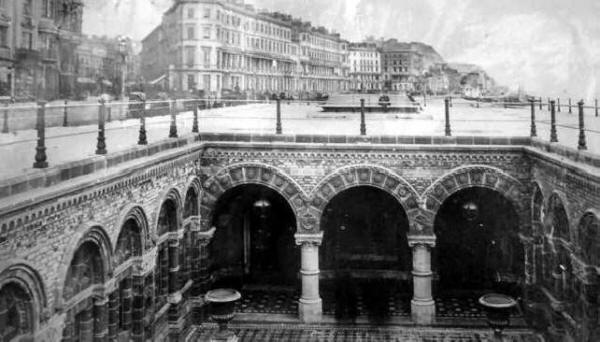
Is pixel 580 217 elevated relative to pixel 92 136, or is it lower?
lower

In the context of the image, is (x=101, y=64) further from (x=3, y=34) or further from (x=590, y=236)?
(x=590, y=236)

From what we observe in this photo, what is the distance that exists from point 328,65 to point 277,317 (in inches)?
3060

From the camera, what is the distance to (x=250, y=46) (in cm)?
7162

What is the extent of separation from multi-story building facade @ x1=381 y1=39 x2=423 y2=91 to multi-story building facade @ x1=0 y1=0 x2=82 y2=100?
71212mm

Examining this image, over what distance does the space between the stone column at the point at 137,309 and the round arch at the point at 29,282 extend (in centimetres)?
371

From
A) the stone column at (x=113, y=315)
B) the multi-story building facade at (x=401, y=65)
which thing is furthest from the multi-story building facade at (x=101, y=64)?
the multi-story building facade at (x=401, y=65)

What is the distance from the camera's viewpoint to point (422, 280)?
15359 mm

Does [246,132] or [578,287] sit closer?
[578,287]

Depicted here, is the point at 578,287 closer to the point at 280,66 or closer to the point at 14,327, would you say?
the point at 14,327

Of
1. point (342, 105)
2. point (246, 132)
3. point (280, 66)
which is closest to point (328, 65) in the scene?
point (280, 66)

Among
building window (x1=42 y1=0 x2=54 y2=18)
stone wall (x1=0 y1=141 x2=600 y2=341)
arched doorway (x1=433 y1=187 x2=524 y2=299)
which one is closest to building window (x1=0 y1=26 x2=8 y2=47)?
building window (x1=42 y1=0 x2=54 y2=18)

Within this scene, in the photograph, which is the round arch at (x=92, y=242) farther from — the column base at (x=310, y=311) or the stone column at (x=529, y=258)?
the stone column at (x=529, y=258)

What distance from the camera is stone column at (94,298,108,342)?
9922mm

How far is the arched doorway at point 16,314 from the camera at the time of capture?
7367 mm
